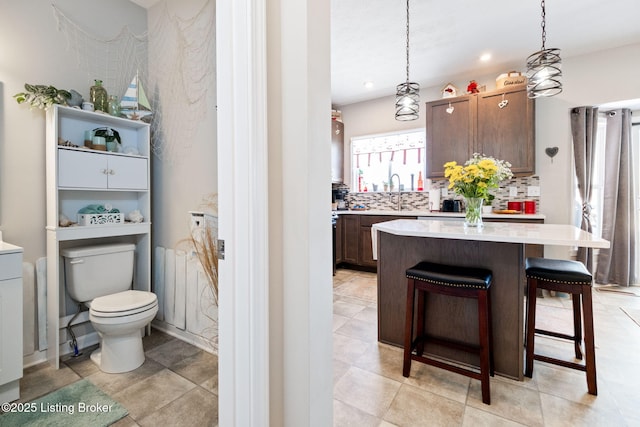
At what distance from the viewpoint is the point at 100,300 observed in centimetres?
185

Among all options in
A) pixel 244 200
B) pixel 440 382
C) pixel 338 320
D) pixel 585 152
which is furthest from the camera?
pixel 585 152

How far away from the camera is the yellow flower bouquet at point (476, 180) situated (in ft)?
6.46

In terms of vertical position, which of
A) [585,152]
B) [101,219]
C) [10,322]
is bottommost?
[10,322]

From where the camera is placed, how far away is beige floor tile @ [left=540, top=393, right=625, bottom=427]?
1.40 m

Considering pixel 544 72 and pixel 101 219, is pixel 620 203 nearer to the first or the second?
pixel 544 72

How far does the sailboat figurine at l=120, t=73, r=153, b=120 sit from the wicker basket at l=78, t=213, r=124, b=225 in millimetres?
738

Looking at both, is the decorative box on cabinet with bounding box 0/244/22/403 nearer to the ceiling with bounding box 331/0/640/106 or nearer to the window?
the ceiling with bounding box 331/0/640/106

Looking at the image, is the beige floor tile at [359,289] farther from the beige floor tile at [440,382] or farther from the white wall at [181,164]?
the white wall at [181,164]

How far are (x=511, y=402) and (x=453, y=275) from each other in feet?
2.36

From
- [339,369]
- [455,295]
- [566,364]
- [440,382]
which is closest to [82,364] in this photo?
[339,369]

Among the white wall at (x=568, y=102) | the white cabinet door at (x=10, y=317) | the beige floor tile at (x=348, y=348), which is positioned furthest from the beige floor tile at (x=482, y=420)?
the white wall at (x=568, y=102)

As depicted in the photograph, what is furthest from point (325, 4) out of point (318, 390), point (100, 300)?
point (100, 300)

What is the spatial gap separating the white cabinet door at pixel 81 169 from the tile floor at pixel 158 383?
47.0 inches

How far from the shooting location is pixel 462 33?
9.34 feet
